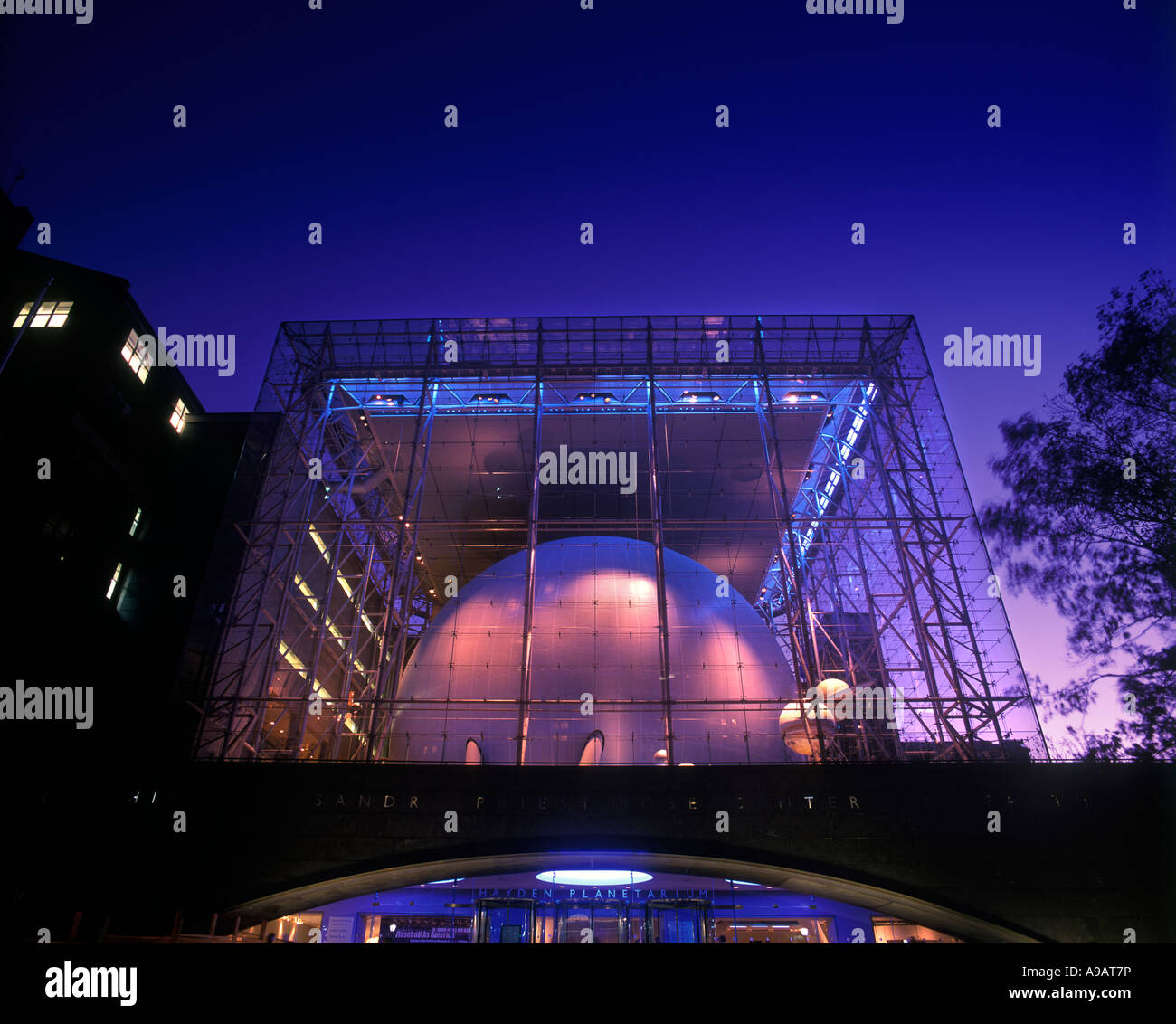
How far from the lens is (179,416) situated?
2333 cm

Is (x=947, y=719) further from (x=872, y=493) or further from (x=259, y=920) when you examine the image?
(x=259, y=920)

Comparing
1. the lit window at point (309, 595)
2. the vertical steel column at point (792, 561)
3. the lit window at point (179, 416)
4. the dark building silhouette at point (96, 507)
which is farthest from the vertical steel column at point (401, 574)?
the vertical steel column at point (792, 561)

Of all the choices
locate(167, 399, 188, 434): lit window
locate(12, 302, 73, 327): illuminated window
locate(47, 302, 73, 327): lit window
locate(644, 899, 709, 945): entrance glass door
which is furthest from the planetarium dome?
locate(12, 302, 73, 327): illuminated window

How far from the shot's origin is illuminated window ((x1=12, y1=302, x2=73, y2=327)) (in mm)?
18781

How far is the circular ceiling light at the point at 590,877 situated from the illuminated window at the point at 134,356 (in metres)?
17.5

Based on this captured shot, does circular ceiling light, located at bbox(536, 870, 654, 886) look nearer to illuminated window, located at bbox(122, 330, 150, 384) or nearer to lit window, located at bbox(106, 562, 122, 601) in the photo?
lit window, located at bbox(106, 562, 122, 601)

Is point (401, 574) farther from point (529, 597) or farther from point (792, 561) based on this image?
point (792, 561)

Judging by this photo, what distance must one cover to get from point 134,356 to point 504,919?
17.9m

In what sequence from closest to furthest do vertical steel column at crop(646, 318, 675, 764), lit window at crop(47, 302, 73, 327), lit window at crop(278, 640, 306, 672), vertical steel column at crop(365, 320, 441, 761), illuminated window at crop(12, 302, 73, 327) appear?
vertical steel column at crop(646, 318, 675, 764) → vertical steel column at crop(365, 320, 441, 761) → illuminated window at crop(12, 302, 73, 327) → lit window at crop(47, 302, 73, 327) → lit window at crop(278, 640, 306, 672)

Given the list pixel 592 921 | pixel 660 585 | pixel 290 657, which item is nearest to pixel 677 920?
pixel 592 921

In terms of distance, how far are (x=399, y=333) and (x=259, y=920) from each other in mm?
15558

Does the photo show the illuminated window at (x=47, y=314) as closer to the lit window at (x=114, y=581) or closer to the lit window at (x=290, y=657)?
the lit window at (x=114, y=581)

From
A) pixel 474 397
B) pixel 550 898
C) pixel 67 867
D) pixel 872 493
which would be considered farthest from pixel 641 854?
pixel 872 493

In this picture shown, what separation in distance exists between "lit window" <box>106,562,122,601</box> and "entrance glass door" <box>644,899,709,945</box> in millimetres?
16072
